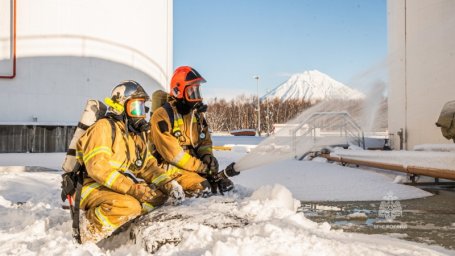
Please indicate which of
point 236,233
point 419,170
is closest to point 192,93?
point 236,233

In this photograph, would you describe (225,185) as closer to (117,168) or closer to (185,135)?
(185,135)

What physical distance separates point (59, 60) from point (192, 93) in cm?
976

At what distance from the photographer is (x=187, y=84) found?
4570 mm

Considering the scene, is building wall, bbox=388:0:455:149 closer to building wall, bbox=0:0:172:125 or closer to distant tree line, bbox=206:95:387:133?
building wall, bbox=0:0:172:125

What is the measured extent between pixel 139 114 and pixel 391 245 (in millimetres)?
2269

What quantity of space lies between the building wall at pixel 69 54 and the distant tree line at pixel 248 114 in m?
46.2

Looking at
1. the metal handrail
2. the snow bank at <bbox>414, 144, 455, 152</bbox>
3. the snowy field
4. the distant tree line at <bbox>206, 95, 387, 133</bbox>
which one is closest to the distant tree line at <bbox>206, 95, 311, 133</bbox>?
the distant tree line at <bbox>206, 95, 387, 133</bbox>

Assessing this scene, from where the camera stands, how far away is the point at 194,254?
296cm

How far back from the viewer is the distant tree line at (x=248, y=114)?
62406 millimetres

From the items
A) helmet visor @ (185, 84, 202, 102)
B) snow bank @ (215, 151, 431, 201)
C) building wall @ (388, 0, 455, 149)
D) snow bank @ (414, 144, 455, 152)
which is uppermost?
building wall @ (388, 0, 455, 149)

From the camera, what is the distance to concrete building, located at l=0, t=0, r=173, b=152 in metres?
12.6

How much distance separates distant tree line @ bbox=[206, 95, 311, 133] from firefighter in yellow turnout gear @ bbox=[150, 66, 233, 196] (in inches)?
2160

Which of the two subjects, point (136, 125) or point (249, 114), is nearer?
point (136, 125)

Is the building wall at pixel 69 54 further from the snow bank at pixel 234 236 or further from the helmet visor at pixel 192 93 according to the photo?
the helmet visor at pixel 192 93
